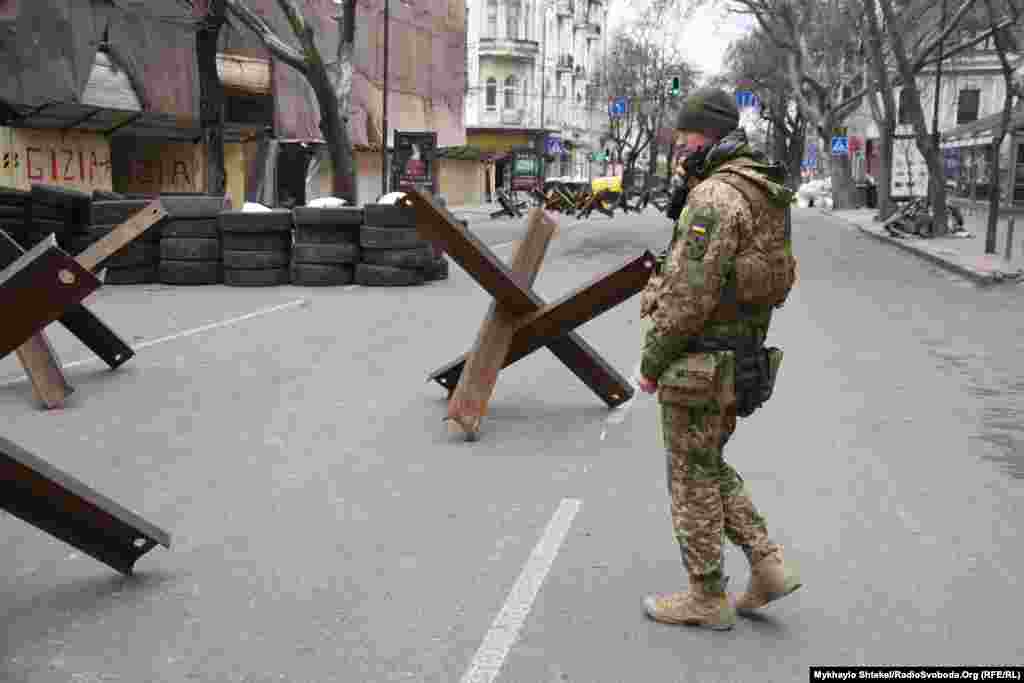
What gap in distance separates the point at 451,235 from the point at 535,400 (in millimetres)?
1799

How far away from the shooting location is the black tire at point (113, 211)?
47.5ft

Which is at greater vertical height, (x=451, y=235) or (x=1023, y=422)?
(x=451, y=235)

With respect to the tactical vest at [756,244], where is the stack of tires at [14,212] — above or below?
below

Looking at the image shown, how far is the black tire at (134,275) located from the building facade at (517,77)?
42.2m

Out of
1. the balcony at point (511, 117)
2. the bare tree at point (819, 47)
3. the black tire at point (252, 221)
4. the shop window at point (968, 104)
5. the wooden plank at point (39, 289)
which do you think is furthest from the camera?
the balcony at point (511, 117)

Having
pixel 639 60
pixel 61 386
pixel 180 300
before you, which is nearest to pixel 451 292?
pixel 180 300

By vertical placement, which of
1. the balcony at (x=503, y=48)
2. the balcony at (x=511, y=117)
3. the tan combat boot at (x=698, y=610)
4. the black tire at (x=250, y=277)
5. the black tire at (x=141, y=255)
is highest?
the balcony at (x=503, y=48)

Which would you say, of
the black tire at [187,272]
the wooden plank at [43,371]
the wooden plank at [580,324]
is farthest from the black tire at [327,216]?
the wooden plank at [580,324]

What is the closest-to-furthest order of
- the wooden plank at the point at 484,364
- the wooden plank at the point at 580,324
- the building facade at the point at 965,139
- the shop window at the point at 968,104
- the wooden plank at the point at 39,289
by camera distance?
the wooden plank at the point at 39,289 → the wooden plank at the point at 580,324 → the wooden plank at the point at 484,364 → the building facade at the point at 965,139 → the shop window at the point at 968,104

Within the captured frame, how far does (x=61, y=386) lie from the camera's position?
24.7 feet

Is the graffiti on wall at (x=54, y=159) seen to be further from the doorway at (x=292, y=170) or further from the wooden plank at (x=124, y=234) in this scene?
the wooden plank at (x=124, y=234)

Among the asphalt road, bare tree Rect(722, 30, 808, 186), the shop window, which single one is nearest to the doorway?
the asphalt road

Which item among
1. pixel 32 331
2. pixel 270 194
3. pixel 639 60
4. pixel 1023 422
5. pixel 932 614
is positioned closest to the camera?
pixel 32 331

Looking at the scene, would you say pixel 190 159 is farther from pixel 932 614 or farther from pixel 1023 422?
pixel 932 614
